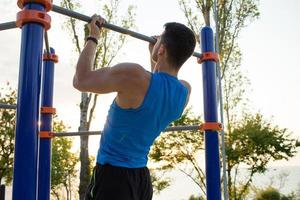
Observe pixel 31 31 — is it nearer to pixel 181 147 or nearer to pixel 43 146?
pixel 43 146

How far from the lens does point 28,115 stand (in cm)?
125

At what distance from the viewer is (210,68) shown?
8.12 ft

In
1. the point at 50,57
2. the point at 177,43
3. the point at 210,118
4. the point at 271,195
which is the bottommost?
the point at 271,195

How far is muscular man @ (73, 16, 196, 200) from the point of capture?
1402mm

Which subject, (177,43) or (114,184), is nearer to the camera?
(114,184)

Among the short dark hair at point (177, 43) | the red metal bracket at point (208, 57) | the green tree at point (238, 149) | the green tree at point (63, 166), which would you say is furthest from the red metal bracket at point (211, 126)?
the green tree at point (63, 166)

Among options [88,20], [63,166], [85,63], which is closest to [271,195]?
[63,166]

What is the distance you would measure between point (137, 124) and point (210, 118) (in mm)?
1022

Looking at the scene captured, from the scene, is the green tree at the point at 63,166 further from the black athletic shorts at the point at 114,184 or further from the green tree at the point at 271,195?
the black athletic shorts at the point at 114,184

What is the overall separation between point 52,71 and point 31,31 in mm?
1591

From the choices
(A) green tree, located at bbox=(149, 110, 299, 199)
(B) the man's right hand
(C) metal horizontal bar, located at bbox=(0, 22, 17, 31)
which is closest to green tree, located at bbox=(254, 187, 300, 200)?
(A) green tree, located at bbox=(149, 110, 299, 199)

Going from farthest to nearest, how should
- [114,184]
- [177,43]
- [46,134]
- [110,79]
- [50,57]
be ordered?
[50,57] < [46,134] < [177,43] < [114,184] < [110,79]

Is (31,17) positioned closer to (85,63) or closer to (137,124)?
(85,63)

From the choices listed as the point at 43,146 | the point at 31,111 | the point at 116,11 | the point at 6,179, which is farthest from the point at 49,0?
the point at 6,179
